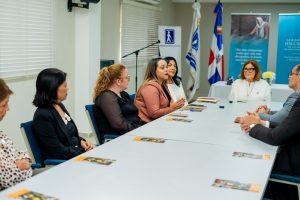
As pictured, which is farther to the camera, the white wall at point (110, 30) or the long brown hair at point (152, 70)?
the white wall at point (110, 30)

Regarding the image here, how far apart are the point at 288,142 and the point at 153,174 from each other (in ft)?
3.46

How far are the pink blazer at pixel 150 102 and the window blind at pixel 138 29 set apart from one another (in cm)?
299

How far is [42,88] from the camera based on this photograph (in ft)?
8.67

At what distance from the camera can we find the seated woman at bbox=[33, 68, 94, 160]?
2549 millimetres

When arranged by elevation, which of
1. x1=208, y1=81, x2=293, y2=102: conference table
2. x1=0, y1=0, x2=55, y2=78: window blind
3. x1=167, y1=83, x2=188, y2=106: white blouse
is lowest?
x1=208, y1=81, x2=293, y2=102: conference table

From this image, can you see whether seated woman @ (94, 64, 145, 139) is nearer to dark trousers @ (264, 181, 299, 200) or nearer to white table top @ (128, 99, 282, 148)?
white table top @ (128, 99, 282, 148)

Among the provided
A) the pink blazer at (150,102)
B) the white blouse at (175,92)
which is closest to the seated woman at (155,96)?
the pink blazer at (150,102)

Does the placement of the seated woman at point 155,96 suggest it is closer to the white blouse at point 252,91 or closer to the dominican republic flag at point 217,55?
the white blouse at point 252,91

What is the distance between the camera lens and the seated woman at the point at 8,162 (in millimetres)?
2006

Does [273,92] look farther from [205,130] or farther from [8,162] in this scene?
[8,162]

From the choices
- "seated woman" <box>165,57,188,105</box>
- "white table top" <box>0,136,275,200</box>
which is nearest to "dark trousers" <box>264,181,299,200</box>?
"white table top" <box>0,136,275,200</box>

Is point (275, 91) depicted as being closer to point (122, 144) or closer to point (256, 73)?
point (256, 73)

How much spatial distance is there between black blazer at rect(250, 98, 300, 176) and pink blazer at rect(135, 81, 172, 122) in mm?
1522

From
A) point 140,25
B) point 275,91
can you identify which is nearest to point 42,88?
point 275,91
